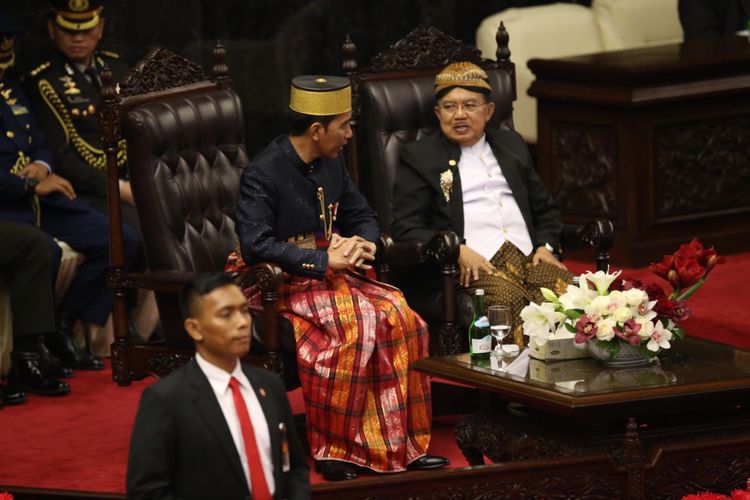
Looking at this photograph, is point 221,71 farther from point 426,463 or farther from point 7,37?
point 426,463

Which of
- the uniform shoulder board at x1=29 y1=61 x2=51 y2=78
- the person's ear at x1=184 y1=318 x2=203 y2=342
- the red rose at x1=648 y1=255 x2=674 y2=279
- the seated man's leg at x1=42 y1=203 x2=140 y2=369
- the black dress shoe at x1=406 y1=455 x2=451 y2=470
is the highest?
the person's ear at x1=184 y1=318 x2=203 y2=342

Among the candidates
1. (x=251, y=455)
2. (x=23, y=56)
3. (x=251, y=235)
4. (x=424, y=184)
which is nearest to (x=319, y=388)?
(x=251, y=235)

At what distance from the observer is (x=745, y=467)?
4465 mm

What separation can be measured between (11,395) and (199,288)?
277 cm

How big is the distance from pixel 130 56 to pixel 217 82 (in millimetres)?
1646

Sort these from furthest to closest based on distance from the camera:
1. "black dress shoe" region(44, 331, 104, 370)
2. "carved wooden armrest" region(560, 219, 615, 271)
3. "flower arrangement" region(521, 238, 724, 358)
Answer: "black dress shoe" region(44, 331, 104, 370) → "carved wooden armrest" region(560, 219, 615, 271) → "flower arrangement" region(521, 238, 724, 358)

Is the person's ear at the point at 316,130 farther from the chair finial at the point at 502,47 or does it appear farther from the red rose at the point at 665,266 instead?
the chair finial at the point at 502,47

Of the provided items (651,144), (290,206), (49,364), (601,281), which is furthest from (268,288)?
(651,144)

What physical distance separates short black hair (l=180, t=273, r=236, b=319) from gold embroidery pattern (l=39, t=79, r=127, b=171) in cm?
324

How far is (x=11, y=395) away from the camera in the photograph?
19.4ft

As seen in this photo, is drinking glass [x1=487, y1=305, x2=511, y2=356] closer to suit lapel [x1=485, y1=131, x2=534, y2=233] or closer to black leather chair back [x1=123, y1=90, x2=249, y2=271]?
suit lapel [x1=485, y1=131, x2=534, y2=233]

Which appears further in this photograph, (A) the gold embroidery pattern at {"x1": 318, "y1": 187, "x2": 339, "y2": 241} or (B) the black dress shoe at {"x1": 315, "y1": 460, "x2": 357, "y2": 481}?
(A) the gold embroidery pattern at {"x1": 318, "y1": 187, "x2": 339, "y2": 241}

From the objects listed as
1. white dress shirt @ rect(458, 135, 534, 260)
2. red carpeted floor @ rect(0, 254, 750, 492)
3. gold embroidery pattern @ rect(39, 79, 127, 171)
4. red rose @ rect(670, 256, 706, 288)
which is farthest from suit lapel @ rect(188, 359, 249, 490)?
gold embroidery pattern @ rect(39, 79, 127, 171)

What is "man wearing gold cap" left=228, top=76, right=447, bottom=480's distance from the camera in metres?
4.98
